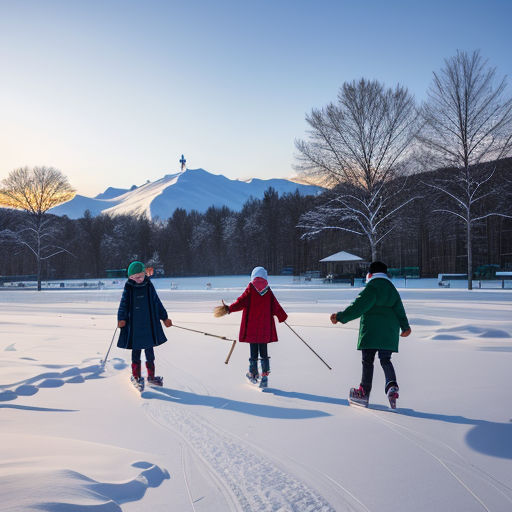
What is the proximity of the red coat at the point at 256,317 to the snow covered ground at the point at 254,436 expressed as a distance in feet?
1.92

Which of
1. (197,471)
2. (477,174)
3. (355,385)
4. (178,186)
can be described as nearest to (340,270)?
(477,174)

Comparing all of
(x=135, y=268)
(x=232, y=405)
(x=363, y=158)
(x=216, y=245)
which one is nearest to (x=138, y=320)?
(x=135, y=268)

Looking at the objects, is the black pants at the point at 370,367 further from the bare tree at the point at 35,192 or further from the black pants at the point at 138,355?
the bare tree at the point at 35,192

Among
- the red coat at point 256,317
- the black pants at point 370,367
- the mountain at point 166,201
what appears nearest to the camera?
the black pants at point 370,367

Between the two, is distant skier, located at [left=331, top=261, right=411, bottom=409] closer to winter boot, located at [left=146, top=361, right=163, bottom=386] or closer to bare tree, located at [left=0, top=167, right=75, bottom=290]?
winter boot, located at [left=146, top=361, right=163, bottom=386]

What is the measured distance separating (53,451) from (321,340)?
5.97 metres

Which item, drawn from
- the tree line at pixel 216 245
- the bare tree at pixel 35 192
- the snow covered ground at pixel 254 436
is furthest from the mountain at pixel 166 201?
the snow covered ground at pixel 254 436

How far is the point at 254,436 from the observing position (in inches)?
139

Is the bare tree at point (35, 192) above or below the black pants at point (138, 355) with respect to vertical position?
above

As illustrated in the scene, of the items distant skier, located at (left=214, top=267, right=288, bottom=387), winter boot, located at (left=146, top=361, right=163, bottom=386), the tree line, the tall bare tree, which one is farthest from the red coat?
the tree line

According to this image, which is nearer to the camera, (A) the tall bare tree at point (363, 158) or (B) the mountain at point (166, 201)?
(A) the tall bare tree at point (363, 158)

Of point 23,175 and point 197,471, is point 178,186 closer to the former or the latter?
point 23,175

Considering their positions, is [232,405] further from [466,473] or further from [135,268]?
[466,473]

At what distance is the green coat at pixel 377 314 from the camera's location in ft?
14.2
